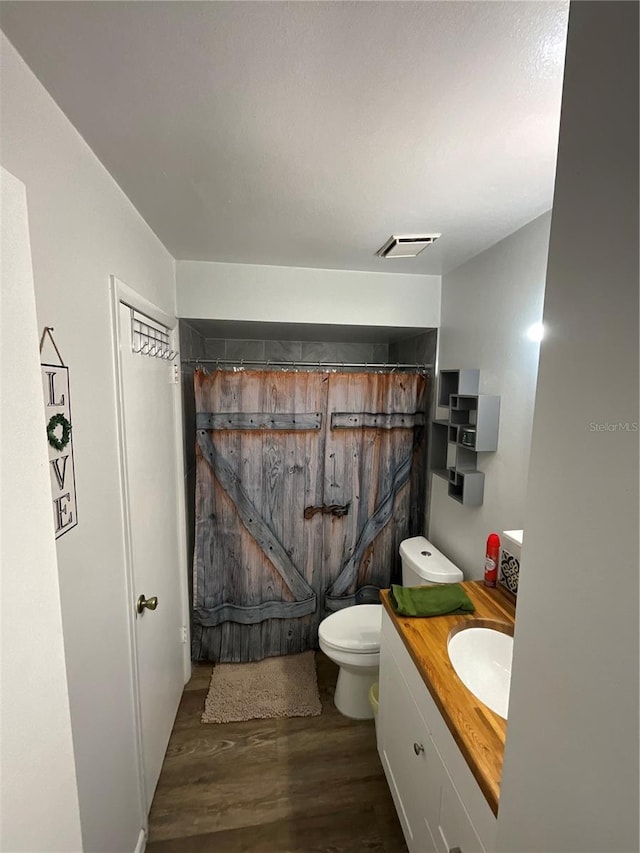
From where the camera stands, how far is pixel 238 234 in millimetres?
1595

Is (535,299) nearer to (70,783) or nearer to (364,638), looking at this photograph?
(364,638)

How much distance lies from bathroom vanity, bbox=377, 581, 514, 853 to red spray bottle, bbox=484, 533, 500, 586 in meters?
0.06

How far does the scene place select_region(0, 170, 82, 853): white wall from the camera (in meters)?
0.53

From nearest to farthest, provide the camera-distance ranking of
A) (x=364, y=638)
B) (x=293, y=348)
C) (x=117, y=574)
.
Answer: (x=117, y=574) < (x=364, y=638) < (x=293, y=348)

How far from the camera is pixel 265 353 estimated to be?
2740mm

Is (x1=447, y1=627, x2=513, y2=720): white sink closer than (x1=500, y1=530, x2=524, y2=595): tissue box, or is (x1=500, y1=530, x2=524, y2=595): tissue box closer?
(x1=447, y1=627, x2=513, y2=720): white sink

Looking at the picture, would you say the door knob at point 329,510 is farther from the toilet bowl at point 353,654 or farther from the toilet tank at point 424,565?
the toilet bowl at point 353,654

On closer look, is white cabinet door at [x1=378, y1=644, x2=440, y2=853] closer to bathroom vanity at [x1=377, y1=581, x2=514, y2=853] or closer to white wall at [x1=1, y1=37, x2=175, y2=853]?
bathroom vanity at [x1=377, y1=581, x2=514, y2=853]

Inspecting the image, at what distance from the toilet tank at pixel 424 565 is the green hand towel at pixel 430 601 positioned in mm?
315

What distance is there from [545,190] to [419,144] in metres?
0.54

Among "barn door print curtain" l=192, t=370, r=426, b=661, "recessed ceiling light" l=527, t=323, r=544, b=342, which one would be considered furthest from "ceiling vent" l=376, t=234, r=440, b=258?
"barn door print curtain" l=192, t=370, r=426, b=661

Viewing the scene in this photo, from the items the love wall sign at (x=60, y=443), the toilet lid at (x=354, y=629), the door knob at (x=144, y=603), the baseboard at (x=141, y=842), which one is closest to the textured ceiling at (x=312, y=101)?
the love wall sign at (x=60, y=443)

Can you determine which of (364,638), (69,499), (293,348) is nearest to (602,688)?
(69,499)

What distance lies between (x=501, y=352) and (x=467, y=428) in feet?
1.26
